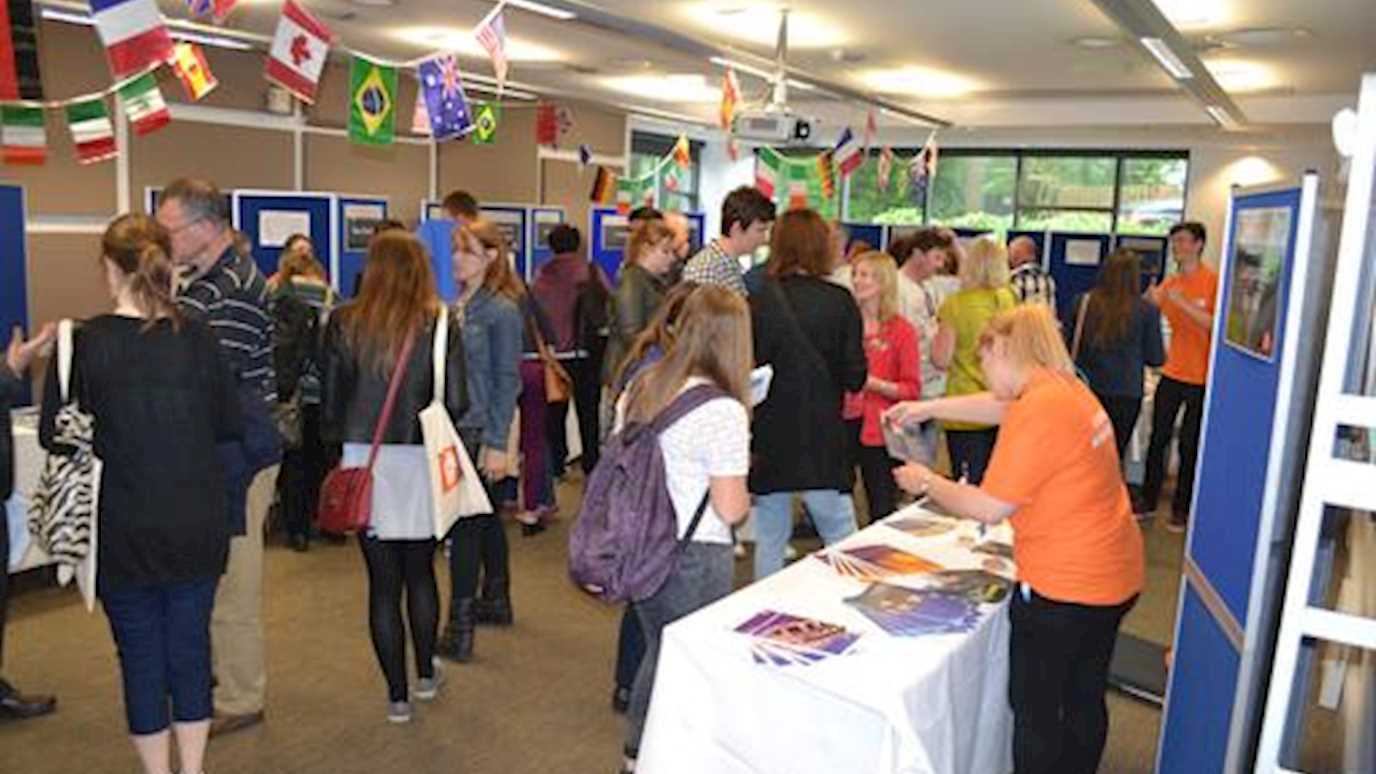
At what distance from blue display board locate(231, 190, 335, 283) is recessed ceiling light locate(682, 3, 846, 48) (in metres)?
2.45

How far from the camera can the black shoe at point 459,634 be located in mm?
3492

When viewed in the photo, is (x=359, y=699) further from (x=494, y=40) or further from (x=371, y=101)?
(x=371, y=101)

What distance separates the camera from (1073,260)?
30.5 ft

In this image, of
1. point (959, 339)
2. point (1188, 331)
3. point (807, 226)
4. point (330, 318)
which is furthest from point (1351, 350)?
point (1188, 331)

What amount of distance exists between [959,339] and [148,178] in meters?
4.47

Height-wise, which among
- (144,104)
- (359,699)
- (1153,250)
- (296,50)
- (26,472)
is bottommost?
(359,699)

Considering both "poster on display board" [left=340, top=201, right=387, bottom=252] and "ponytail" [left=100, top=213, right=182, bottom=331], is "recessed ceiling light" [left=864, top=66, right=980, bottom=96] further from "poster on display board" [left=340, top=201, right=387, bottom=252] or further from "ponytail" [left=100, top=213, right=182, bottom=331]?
"ponytail" [left=100, top=213, right=182, bottom=331]

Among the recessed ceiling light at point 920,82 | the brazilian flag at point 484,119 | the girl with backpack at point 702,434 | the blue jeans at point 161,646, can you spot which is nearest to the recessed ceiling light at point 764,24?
the recessed ceiling light at point 920,82

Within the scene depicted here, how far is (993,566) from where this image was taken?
2.69 m

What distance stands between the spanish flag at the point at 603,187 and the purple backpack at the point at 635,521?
21.9 ft

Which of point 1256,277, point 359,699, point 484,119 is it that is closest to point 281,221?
point 484,119

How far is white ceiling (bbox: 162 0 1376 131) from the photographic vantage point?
5320 millimetres

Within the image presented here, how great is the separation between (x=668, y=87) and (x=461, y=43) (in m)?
2.29

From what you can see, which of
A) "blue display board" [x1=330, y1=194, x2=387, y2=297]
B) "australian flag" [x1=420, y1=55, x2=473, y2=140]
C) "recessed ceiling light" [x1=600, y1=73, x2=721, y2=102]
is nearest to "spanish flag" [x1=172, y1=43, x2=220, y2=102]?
"australian flag" [x1=420, y1=55, x2=473, y2=140]
